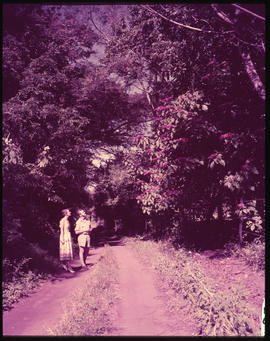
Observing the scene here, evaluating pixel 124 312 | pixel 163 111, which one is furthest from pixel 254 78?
pixel 124 312

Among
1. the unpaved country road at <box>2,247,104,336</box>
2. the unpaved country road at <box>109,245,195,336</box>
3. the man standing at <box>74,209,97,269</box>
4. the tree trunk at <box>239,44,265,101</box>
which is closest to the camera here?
the unpaved country road at <box>109,245,195,336</box>

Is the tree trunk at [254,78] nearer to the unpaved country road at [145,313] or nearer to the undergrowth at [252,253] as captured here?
the undergrowth at [252,253]

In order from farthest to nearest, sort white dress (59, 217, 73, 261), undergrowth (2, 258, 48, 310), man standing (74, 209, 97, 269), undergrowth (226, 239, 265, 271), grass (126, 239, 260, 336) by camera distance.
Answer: man standing (74, 209, 97, 269) < white dress (59, 217, 73, 261) < undergrowth (226, 239, 265, 271) < undergrowth (2, 258, 48, 310) < grass (126, 239, 260, 336)

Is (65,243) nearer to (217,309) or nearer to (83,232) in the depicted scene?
(83,232)

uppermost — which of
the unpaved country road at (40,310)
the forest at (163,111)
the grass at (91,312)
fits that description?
the forest at (163,111)

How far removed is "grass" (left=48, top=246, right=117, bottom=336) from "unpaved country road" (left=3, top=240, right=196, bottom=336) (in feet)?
0.59

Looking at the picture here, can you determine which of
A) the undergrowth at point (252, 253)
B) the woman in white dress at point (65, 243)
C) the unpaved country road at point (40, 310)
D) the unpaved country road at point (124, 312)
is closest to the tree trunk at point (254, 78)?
the undergrowth at point (252, 253)

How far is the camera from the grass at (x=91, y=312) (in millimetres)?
4234

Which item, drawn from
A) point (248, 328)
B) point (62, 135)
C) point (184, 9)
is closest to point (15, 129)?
point (62, 135)

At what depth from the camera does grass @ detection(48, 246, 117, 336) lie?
4.23 meters

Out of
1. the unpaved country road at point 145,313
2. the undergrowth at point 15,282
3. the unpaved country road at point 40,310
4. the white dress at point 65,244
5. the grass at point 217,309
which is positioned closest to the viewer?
the grass at point 217,309

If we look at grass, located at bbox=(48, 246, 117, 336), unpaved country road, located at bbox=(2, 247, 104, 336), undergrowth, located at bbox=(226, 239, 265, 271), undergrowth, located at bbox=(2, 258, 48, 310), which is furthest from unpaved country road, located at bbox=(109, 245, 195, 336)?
undergrowth, located at bbox=(226, 239, 265, 271)

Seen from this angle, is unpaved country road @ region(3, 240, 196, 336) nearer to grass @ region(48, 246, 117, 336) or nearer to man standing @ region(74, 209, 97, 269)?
grass @ region(48, 246, 117, 336)

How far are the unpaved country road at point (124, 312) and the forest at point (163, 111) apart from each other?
1588 millimetres
